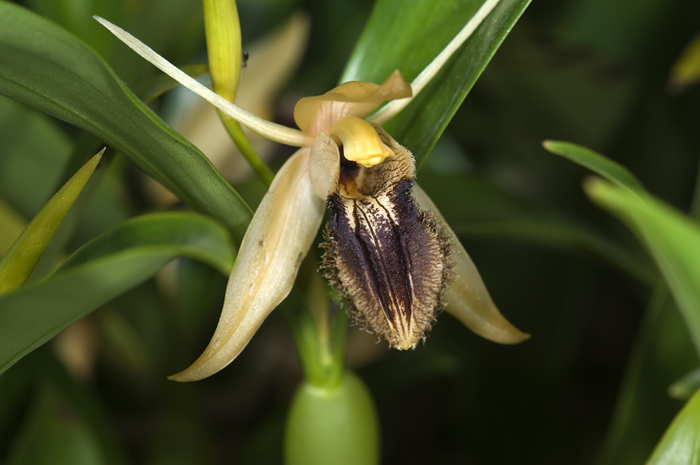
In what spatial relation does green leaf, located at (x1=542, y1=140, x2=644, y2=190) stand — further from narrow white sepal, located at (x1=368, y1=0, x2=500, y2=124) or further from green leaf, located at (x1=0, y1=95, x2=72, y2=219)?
green leaf, located at (x1=0, y1=95, x2=72, y2=219)

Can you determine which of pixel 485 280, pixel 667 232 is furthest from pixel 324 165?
pixel 485 280

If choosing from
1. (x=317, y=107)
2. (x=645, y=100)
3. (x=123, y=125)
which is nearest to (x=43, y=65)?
(x=123, y=125)

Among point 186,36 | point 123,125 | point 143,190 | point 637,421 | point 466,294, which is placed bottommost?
point 637,421

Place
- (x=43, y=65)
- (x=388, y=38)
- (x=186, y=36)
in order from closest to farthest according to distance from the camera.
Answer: (x=43, y=65) < (x=388, y=38) < (x=186, y=36)

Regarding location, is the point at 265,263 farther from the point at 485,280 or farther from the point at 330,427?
the point at 485,280

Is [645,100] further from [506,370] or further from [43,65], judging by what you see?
[43,65]

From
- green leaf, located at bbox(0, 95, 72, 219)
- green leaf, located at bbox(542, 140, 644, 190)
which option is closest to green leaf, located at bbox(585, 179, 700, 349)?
green leaf, located at bbox(542, 140, 644, 190)
